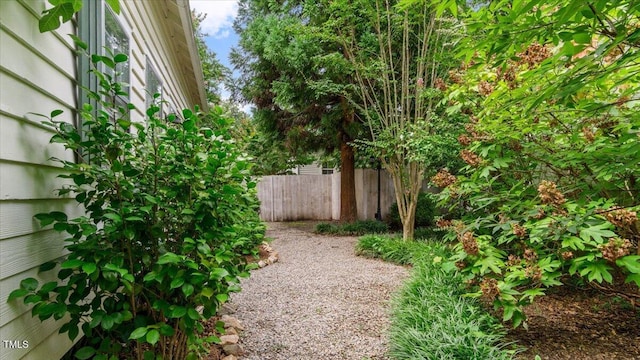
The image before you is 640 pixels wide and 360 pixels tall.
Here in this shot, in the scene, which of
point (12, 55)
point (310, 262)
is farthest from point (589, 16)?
point (310, 262)

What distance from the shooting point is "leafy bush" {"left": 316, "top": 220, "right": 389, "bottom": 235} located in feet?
29.2

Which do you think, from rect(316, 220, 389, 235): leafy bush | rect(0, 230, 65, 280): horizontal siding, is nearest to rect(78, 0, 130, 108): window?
rect(0, 230, 65, 280): horizontal siding

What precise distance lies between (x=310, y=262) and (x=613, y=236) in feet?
14.7

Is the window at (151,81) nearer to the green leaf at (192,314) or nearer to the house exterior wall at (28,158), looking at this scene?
the house exterior wall at (28,158)

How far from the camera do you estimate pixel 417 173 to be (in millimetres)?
6809

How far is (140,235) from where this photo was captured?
1.76 m

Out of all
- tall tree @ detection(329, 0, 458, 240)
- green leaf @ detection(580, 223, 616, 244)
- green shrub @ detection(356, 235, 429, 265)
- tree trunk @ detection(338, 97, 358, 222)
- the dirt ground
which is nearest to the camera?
green leaf @ detection(580, 223, 616, 244)

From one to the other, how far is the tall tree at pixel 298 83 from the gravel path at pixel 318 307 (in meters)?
3.89

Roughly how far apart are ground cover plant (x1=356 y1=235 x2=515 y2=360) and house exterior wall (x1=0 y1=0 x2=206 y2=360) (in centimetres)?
224

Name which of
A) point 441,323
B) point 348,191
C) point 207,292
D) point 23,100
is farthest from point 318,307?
point 348,191

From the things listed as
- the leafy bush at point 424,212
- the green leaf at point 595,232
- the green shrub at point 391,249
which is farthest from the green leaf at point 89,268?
the leafy bush at point 424,212

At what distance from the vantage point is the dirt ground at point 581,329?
242cm

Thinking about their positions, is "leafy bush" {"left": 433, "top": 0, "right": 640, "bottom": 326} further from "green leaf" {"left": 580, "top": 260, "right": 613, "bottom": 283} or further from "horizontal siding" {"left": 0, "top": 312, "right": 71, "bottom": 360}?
"horizontal siding" {"left": 0, "top": 312, "right": 71, "bottom": 360}

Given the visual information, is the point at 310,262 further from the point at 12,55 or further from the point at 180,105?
the point at 12,55
